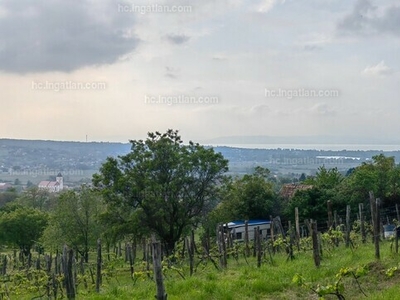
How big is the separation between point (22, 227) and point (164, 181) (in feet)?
56.8

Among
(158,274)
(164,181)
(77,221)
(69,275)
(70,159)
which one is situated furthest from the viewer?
(70,159)

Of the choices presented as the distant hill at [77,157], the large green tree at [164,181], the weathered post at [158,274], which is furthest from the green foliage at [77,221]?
the distant hill at [77,157]

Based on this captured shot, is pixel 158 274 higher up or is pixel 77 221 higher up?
pixel 158 274

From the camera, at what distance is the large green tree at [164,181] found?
24.9 metres

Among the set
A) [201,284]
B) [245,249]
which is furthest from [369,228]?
[201,284]

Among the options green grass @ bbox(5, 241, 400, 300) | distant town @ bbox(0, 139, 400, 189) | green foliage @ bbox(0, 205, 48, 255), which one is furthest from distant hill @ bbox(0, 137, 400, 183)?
green grass @ bbox(5, 241, 400, 300)

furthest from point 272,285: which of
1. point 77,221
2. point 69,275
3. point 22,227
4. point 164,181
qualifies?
point 22,227

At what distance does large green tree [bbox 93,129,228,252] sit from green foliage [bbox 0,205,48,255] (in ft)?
44.9

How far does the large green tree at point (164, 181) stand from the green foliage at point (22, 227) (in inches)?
539

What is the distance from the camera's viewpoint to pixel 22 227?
36188mm

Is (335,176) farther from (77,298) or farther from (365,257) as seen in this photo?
(77,298)

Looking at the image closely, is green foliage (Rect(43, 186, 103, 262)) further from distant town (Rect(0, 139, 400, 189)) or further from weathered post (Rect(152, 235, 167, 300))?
Answer: distant town (Rect(0, 139, 400, 189))

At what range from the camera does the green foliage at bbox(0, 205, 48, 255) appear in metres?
35.6

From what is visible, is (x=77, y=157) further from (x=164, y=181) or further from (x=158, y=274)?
(x=158, y=274)
